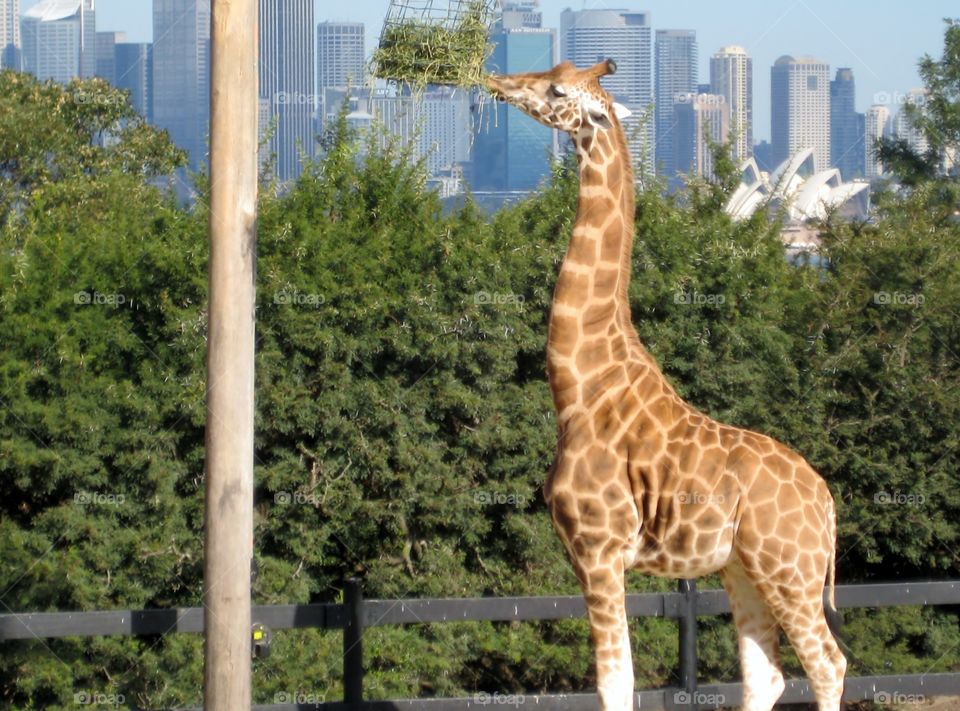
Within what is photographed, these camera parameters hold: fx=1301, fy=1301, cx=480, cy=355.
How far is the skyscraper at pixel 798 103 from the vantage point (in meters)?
108

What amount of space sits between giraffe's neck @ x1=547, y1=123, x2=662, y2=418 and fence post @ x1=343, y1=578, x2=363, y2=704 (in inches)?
61.9

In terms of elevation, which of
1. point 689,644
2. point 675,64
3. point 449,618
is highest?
point 675,64

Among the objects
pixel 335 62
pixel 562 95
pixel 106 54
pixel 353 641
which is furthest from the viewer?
pixel 106 54

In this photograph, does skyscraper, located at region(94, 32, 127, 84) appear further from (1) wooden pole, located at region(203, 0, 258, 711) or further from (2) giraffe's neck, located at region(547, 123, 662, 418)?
(2) giraffe's neck, located at region(547, 123, 662, 418)

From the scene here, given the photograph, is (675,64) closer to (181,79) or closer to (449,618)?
(181,79)

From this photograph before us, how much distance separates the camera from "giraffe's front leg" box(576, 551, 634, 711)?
490 cm

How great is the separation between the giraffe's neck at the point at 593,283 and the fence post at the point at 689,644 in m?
1.50

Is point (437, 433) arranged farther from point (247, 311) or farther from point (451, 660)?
point (247, 311)

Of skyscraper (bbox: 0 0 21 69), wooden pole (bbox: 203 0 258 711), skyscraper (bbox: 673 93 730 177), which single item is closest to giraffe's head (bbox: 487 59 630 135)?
wooden pole (bbox: 203 0 258 711)

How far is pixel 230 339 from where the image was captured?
494 centimetres

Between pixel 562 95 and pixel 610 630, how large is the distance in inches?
80.8

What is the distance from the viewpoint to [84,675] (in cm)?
804

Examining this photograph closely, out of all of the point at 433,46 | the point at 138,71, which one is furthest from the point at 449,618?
the point at 138,71

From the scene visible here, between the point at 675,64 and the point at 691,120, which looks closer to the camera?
the point at 691,120
